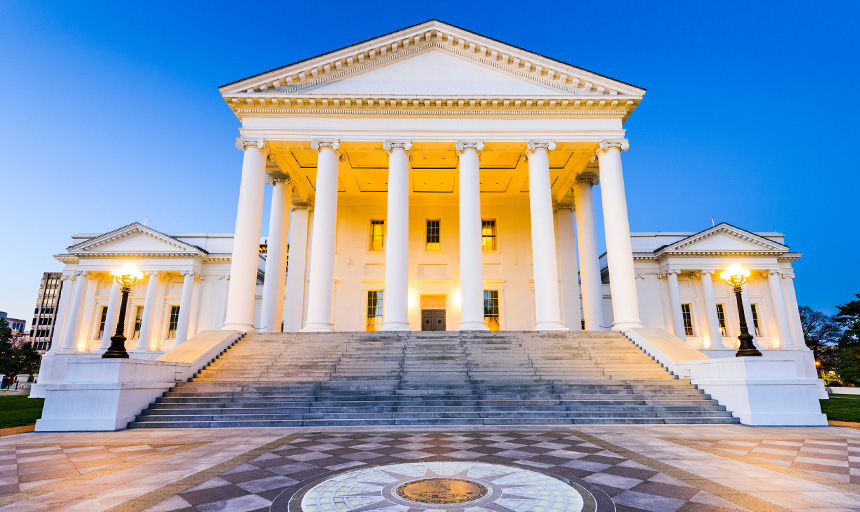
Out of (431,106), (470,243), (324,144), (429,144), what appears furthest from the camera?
(429,144)

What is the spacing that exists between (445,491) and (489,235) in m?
25.2

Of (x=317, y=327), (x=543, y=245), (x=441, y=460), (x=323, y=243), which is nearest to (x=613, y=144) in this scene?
(x=543, y=245)

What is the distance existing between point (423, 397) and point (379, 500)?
793cm

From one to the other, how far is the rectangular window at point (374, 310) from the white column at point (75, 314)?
29.5m

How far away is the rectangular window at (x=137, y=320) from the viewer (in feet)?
132

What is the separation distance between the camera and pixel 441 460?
6348mm

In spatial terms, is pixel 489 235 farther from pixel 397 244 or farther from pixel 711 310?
pixel 711 310

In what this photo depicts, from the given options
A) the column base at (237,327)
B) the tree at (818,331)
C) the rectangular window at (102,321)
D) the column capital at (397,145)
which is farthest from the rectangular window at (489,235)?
the tree at (818,331)

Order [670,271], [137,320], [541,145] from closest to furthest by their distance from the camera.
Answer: [541,145]
[670,271]
[137,320]

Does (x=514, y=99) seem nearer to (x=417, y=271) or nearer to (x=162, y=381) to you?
(x=417, y=271)

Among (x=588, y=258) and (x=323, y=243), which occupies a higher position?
(x=588, y=258)

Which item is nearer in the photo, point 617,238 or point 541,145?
point 617,238

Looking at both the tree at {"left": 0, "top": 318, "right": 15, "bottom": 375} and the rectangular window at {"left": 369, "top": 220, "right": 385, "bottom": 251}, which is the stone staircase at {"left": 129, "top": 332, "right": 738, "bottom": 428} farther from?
the tree at {"left": 0, "top": 318, "right": 15, "bottom": 375}

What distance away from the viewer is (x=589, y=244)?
81.3 ft
